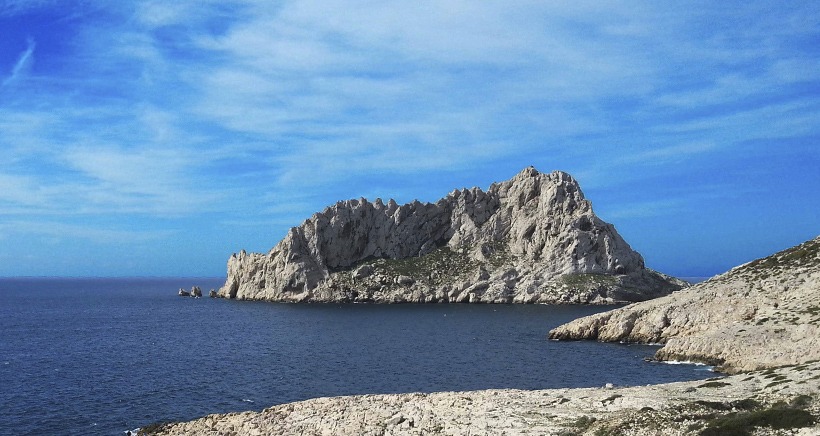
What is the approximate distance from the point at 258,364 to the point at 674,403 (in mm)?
56221

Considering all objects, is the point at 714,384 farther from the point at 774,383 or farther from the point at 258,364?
the point at 258,364

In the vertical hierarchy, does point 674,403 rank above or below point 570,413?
above

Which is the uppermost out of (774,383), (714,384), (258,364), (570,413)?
(774,383)

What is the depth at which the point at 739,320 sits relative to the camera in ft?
246

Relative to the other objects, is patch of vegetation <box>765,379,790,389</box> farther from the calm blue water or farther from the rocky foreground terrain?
the calm blue water

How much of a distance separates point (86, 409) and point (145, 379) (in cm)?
1360

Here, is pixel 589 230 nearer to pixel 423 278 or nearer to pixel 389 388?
pixel 423 278

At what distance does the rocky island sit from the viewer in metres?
32.2

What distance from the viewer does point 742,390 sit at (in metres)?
39.2

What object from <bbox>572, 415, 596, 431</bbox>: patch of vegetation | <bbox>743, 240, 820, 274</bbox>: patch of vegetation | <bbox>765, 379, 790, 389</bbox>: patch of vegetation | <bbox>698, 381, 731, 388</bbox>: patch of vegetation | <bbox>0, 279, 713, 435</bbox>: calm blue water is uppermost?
<bbox>743, 240, 820, 274</bbox>: patch of vegetation

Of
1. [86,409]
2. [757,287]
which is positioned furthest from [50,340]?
[757,287]

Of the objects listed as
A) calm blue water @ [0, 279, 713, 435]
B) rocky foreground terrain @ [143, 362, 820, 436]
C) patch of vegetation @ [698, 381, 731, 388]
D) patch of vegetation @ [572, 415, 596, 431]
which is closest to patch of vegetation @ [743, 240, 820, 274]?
calm blue water @ [0, 279, 713, 435]

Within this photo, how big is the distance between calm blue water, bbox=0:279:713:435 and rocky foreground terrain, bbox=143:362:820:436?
12478 mm

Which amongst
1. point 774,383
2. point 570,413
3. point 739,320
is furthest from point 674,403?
point 739,320
